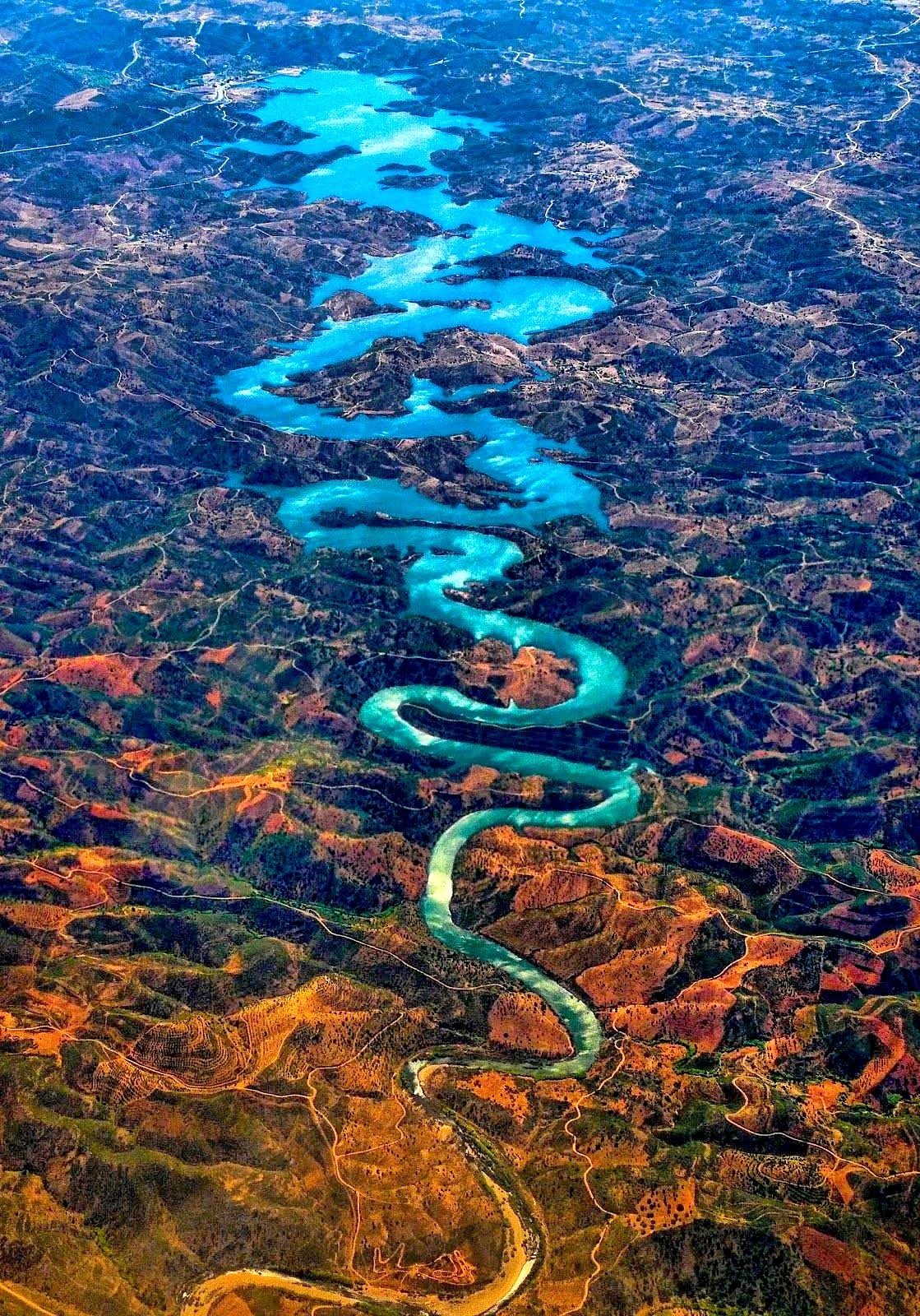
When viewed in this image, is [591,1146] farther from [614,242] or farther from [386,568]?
[614,242]

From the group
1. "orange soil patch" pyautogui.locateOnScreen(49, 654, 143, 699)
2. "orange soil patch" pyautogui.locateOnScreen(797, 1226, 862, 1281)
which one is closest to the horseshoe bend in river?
"orange soil patch" pyautogui.locateOnScreen(797, 1226, 862, 1281)

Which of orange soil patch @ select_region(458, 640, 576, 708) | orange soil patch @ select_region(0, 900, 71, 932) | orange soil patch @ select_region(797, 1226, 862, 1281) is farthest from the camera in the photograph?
orange soil patch @ select_region(458, 640, 576, 708)

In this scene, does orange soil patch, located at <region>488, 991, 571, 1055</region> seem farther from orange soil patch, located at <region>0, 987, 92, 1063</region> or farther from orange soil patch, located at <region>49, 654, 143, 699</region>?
orange soil patch, located at <region>49, 654, 143, 699</region>

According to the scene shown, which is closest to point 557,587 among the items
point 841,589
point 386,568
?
point 386,568

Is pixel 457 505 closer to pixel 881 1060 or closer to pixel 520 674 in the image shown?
pixel 520 674

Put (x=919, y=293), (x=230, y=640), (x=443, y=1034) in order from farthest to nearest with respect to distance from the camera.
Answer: (x=919, y=293)
(x=230, y=640)
(x=443, y=1034)

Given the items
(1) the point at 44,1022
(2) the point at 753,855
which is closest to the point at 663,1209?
(2) the point at 753,855
